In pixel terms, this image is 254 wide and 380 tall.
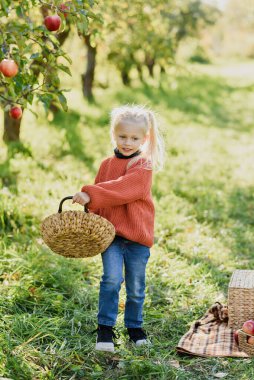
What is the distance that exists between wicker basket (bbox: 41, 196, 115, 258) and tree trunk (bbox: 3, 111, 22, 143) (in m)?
5.69

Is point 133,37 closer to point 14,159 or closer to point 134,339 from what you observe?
point 14,159

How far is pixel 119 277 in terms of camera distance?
3.72m

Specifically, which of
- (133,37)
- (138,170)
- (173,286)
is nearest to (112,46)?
(133,37)

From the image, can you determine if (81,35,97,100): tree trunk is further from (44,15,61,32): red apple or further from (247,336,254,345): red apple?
(247,336,254,345): red apple

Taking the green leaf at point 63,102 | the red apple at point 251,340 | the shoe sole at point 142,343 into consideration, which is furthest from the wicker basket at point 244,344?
the green leaf at point 63,102

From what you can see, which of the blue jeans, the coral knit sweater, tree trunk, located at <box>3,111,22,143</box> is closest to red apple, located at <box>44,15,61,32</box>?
the coral knit sweater

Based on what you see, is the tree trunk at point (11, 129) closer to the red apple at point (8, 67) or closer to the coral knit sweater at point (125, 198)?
the coral knit sweater at point (125, 198)

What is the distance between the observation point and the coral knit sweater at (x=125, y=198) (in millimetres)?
3602

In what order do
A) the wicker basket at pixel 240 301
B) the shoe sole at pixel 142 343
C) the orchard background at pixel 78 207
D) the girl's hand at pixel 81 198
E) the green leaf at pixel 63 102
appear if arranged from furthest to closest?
the green leaf at pixel 63 102 < the wicker basket at pixel 240 301 < the shoe sole at pixel 142 343 < the orchard background at pixel 78 207 < the girl's hand at pixel 81 198

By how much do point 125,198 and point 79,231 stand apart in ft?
1.15

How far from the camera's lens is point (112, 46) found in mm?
12438

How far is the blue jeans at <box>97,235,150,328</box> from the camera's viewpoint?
3719 millimetres

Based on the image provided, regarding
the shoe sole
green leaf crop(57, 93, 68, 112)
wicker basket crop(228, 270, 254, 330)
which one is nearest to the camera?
the shoe sole

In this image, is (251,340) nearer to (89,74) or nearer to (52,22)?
(52,22)
